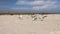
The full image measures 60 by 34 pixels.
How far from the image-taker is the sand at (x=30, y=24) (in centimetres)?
119

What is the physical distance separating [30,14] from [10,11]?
0.25 m

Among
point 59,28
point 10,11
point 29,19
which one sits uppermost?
point 10,11

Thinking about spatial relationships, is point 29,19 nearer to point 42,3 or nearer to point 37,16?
point 37,16

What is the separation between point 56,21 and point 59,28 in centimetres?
9

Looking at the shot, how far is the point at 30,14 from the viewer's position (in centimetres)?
131

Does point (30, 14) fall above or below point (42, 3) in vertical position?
below

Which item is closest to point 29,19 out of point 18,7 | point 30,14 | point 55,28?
→ point 30,14

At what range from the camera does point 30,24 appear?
1.23 m

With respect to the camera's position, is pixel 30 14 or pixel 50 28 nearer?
pixel 50 28

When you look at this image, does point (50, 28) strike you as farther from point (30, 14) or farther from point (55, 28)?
point (30, 14)

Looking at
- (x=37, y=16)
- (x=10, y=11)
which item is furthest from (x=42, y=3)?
(x=10, y=11)

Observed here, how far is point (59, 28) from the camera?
122 centimetres

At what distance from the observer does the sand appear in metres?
1.19

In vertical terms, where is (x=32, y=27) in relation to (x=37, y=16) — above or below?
below
